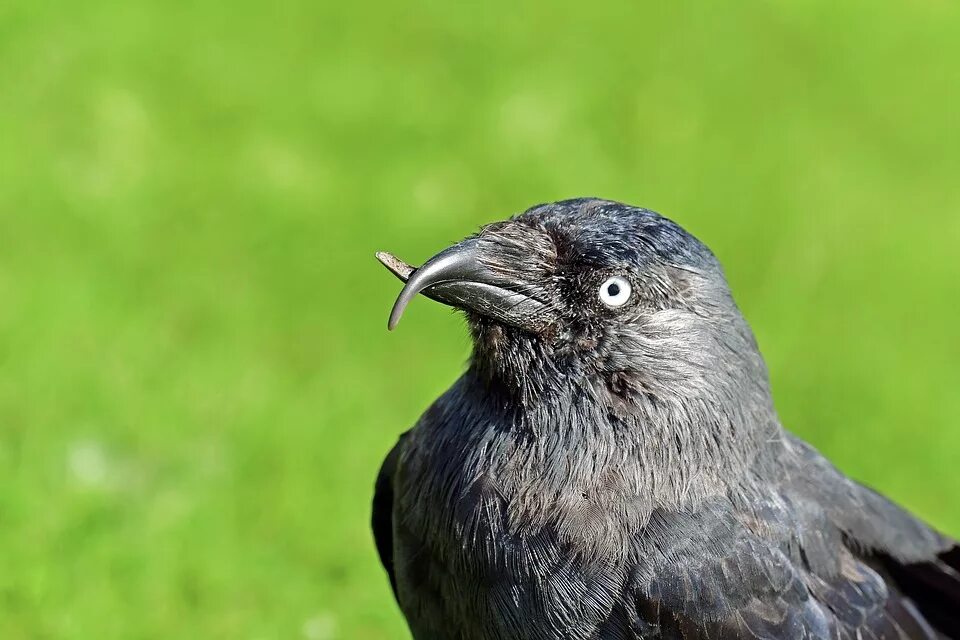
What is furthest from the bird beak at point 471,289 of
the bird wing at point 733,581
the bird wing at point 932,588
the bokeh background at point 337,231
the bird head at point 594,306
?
the bokeh background at point 337,231

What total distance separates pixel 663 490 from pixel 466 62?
7150 millimetres

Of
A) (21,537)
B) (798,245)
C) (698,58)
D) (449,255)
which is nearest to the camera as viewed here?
(449,255)

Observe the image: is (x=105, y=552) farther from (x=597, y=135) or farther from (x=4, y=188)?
(x=597, y=135)

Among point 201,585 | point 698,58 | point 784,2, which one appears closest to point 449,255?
point 201,585

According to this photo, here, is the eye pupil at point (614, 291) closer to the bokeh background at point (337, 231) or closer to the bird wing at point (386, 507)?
the bird wing at point (386, 507)

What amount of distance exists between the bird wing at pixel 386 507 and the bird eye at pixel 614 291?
1.11 m

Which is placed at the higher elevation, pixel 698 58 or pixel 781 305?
pixel 698 58

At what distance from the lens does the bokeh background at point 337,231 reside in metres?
6.02

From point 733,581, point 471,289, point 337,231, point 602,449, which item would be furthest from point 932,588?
point 337,231

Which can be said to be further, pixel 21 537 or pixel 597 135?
pixel 597 135

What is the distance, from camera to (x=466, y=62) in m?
10.3

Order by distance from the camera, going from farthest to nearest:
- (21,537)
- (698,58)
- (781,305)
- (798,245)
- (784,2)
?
(784,2) < (698,58) < (798,245) < (781,305) < (21,537)

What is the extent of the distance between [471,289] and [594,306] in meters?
0.38

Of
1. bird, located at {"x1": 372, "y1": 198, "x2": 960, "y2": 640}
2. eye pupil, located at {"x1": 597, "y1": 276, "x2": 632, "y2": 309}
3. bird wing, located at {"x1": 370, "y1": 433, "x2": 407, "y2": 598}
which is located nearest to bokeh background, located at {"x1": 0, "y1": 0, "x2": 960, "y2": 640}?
bird wing, located at {"x1": 370, "y1": 433, "x2": 407, "y2": 598}
